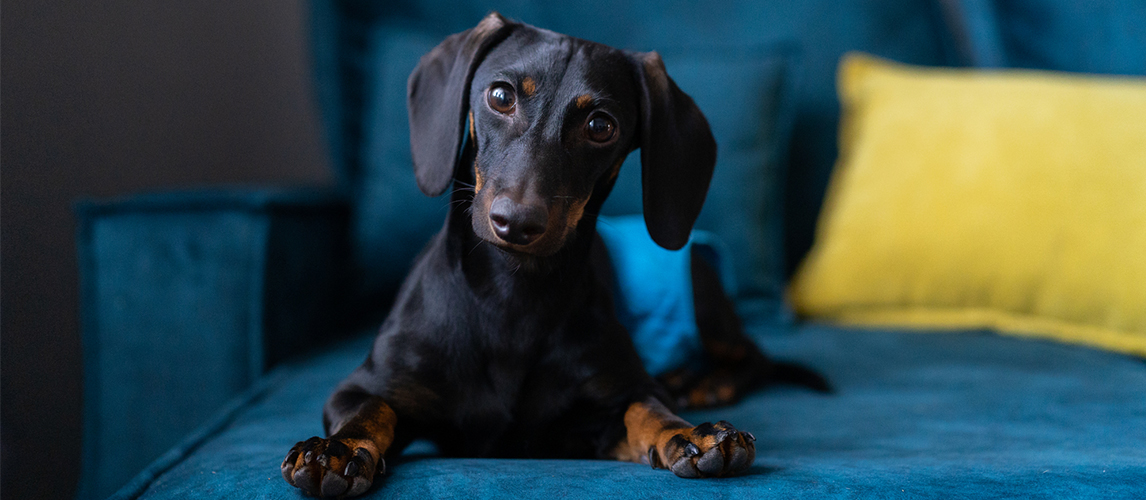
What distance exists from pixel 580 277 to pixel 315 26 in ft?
5.05

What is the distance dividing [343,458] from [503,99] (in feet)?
1.84

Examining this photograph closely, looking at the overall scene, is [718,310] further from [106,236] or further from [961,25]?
[961,25]

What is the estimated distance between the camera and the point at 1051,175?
6.68 feet

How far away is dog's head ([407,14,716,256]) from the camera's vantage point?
3.65 ft

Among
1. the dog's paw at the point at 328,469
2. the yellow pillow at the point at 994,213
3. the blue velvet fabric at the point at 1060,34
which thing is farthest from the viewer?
the blue velvet fabric at the point at 1060,34

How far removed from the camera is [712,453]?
3.34 ft

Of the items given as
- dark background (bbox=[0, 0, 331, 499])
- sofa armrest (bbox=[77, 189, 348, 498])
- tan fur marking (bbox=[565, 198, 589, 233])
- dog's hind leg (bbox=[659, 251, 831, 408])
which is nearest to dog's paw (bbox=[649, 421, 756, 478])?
tan fur marking (bbox=[565, 198, 589, 233])

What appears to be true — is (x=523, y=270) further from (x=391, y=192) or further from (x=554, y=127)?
(x=391, y=192)

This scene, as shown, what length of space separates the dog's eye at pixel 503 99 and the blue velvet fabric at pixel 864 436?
522 mm

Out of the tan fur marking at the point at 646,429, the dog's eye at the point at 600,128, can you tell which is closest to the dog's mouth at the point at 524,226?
the dog's eye at the point at 600,128

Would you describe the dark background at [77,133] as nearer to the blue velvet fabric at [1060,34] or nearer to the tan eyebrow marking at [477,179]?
the tan eyebrow marking at [477,179]

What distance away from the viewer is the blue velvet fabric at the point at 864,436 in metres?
1.03

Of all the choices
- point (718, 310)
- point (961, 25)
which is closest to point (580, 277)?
point (718, 310)

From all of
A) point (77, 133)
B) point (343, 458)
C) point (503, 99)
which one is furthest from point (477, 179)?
point (77, 133)
